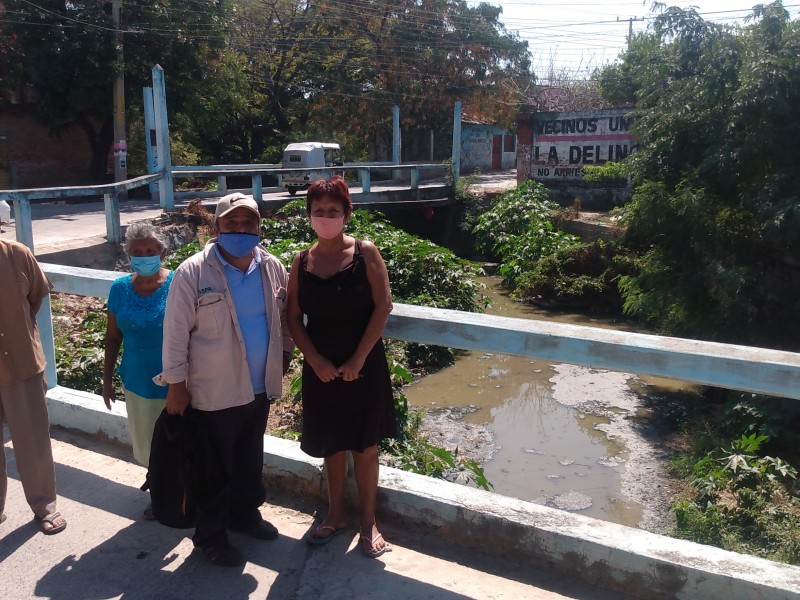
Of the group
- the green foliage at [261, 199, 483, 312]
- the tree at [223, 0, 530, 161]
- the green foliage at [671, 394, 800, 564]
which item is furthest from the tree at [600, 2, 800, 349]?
the tree at [223, 0, 530, 161]

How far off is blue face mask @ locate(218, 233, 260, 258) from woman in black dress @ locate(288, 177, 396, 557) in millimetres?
217

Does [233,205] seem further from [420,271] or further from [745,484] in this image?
[420,271]

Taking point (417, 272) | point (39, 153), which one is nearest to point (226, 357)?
point (417, 272)

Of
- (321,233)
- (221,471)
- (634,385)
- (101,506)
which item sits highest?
(321,233)

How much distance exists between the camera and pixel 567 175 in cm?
2105

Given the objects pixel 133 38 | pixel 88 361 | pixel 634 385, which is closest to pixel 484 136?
pixel 133 38

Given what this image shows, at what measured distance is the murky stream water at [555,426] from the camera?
21.6 ft

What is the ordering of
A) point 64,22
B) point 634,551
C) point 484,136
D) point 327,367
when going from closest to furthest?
1. point 634,551
2. point 327,367
3. point 64,22
4. point 484,136

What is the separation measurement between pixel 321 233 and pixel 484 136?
1428 inches

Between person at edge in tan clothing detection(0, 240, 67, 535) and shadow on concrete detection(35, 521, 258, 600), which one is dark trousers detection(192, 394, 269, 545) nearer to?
shadow on concrete detection(35, 521, 258, 600)

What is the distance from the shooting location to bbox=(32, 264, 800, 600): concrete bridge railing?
2559 mm

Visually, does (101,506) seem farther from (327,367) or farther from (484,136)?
(484,136)

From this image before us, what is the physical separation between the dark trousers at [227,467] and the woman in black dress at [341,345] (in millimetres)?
236

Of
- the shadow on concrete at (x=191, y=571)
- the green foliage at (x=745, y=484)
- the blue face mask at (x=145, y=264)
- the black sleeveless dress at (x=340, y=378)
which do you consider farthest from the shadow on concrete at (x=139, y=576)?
the green foliage at (x=745, y=484)
